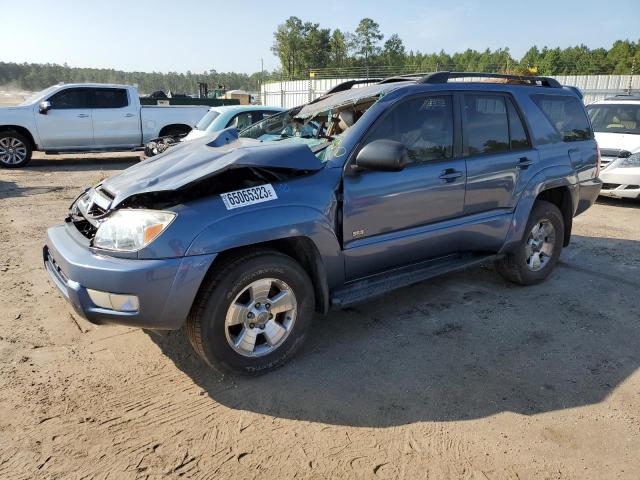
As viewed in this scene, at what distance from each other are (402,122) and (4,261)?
4351mm

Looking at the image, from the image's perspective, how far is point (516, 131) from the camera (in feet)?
14.8

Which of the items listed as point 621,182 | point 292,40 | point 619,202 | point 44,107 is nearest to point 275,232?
point 621,182

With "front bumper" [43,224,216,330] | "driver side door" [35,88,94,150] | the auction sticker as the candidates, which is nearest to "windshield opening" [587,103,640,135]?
the auction sticker

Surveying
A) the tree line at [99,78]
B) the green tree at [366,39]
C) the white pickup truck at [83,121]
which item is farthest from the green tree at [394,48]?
the white pickup truck at [83,121]

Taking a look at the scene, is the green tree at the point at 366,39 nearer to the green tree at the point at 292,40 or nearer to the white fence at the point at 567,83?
the green tree at the point at 292,40

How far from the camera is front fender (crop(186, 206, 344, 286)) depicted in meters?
2.83

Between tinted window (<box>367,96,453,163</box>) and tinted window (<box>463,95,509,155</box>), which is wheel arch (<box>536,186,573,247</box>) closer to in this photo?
tinted window (<box>463,95,509,155</box>)

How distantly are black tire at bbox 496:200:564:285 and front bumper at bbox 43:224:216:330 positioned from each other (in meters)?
3.01

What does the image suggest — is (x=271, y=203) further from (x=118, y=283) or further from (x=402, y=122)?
(x=402, y=122)

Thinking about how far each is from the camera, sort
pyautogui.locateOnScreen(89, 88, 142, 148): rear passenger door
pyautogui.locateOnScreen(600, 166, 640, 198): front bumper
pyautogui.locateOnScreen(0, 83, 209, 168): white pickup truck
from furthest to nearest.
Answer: pyautogui.locateOnScreen(89, 88, 142, 148): rear passenger door, pyautogui.locateOnScreen(0, 83, 209, 168): white pickup truck, pyautogui.locateOnScreen(600, 166, 640, 198): front bumper

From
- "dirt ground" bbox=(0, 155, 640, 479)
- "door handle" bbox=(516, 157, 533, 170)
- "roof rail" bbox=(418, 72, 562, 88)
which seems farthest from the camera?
"door handle" bbox=(516, 157, 533, 170)

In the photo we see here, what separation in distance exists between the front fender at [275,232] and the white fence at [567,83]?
16.4 metres

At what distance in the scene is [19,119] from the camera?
1141cm

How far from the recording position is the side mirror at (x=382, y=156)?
320 centimetres
